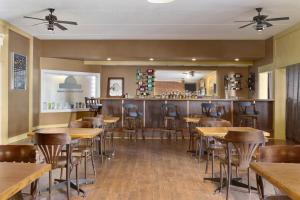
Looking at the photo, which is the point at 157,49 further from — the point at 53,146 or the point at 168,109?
the point at 53,146

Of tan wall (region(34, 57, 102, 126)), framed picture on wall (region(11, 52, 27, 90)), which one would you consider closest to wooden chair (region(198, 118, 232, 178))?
framed picture on wall (region(11, 52, 27, 90))

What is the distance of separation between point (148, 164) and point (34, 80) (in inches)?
210

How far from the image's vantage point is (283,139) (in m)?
8.51

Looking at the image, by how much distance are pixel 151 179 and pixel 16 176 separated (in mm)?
2974

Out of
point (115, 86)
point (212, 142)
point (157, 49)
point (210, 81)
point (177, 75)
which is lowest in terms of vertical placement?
point (212, 142)

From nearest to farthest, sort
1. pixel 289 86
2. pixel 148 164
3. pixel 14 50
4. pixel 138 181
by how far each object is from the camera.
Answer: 1. pixel 138 181
2. pixel 148 164
3. pixel 14 50
4. pixel 289 86

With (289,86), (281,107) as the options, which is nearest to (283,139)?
(281,107)

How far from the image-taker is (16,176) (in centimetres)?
170

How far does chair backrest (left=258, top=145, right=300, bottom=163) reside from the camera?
7.44ft

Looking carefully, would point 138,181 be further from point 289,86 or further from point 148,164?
point 289,86

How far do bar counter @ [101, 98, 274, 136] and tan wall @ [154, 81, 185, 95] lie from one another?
348 cm

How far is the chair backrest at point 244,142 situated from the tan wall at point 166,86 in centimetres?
883

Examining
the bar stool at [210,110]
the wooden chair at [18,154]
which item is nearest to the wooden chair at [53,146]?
the wooden chair at [18,154]

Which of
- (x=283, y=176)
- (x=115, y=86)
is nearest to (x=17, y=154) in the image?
(x=283, y=176)
